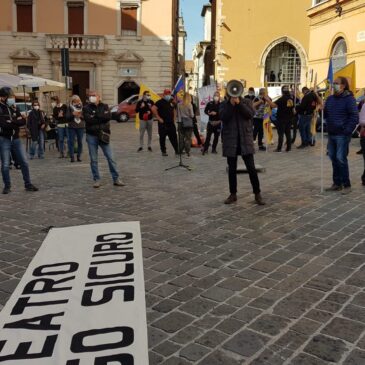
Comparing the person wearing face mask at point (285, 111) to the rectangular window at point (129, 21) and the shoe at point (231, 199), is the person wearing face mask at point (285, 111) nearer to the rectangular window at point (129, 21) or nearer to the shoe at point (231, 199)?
the shoe at point (231, 199)

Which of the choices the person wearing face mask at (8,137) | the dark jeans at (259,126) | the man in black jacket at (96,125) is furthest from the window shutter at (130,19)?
the person wearing face mask at (8,137)

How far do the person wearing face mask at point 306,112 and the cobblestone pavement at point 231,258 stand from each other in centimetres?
520

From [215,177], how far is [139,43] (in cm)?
2702

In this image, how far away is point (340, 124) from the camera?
794cm

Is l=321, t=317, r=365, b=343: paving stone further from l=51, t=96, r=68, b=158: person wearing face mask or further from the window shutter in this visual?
the window shutter

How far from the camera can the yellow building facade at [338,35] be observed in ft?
66.8

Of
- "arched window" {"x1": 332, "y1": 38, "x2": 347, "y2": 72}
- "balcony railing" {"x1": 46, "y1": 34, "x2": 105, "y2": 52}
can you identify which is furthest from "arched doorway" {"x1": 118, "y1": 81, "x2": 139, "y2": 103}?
"arched window" {"x1": 332, "y1": 38, "x2": 347, "y2": 72}

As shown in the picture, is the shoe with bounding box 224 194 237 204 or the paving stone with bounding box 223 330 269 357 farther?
the shoe with bounding box 224 194 237 204

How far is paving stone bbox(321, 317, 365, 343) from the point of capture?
3404mm

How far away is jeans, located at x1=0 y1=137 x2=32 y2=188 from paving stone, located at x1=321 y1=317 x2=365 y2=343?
6.57 m

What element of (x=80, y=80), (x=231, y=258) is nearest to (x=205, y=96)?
(x=231, y=258)

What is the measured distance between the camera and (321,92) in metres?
18.0

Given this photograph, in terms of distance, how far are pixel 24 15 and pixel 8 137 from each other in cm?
2901

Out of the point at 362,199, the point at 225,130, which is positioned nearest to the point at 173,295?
the point at 225,130
